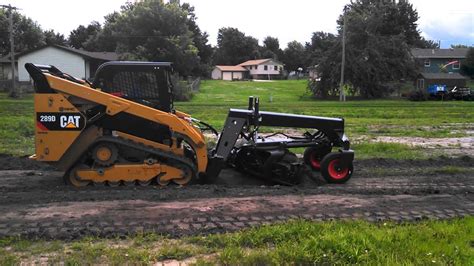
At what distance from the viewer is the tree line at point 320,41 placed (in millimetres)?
51094

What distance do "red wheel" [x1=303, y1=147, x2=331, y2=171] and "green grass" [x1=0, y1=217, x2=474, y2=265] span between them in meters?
4.12

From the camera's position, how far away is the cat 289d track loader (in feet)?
26.9

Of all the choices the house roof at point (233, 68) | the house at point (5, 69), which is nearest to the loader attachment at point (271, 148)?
the house at point (5, 69)

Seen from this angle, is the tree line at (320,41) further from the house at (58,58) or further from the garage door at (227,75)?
the garage door at (227,75)

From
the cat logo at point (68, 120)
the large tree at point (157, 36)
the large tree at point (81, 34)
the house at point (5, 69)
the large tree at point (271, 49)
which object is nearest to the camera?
the cat logo at point (68, 120)

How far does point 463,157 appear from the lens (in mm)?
11844

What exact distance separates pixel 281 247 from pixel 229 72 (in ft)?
367

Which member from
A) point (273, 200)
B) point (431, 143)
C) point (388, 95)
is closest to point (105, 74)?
point (273, 200)

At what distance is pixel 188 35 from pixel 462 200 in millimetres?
57143

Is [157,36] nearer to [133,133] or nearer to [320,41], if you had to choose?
[320,41]

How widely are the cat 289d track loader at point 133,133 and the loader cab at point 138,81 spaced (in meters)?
0.02

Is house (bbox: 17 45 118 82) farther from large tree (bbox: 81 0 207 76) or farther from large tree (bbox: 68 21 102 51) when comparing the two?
large tree (bbox: 68 21 102 51)

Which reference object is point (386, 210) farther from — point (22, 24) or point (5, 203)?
point (22, 24)

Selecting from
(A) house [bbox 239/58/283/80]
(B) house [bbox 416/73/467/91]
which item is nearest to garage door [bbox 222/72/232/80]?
(A) house [bbox 239/58/283/80]
